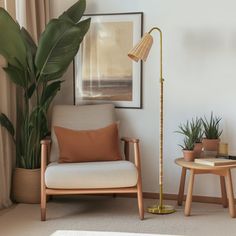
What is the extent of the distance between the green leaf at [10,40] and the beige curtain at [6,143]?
16 centimetres

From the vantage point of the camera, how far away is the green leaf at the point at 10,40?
3.44 m

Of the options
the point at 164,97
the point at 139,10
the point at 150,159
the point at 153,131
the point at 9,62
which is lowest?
the point at 150,159

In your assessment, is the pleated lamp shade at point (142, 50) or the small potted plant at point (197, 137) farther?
the small potted plant at point (197, 137)

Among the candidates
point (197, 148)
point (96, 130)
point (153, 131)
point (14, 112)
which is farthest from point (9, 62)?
point (197, 148)

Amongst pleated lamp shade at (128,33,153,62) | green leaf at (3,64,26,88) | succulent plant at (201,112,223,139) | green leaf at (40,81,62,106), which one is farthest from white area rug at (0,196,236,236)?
pleated lamp shade at (128,33,153,62)

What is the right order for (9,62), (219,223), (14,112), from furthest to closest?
(14,112) < (9,62) < (219,223)

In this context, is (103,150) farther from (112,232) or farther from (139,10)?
(139,10)

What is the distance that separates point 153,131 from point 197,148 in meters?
0.51

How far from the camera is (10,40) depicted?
3.49 metres

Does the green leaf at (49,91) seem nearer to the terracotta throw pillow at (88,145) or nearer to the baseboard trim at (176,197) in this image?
the terracotta throw pillow at (88,145)

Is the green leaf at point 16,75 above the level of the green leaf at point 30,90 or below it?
above

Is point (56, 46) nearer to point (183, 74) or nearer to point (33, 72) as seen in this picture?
point (33, 72)

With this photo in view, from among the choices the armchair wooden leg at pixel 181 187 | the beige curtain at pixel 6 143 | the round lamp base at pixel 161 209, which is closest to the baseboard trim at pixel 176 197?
the armchair wooden leg at pixel 181 187

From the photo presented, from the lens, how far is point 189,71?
3902 millimetres
